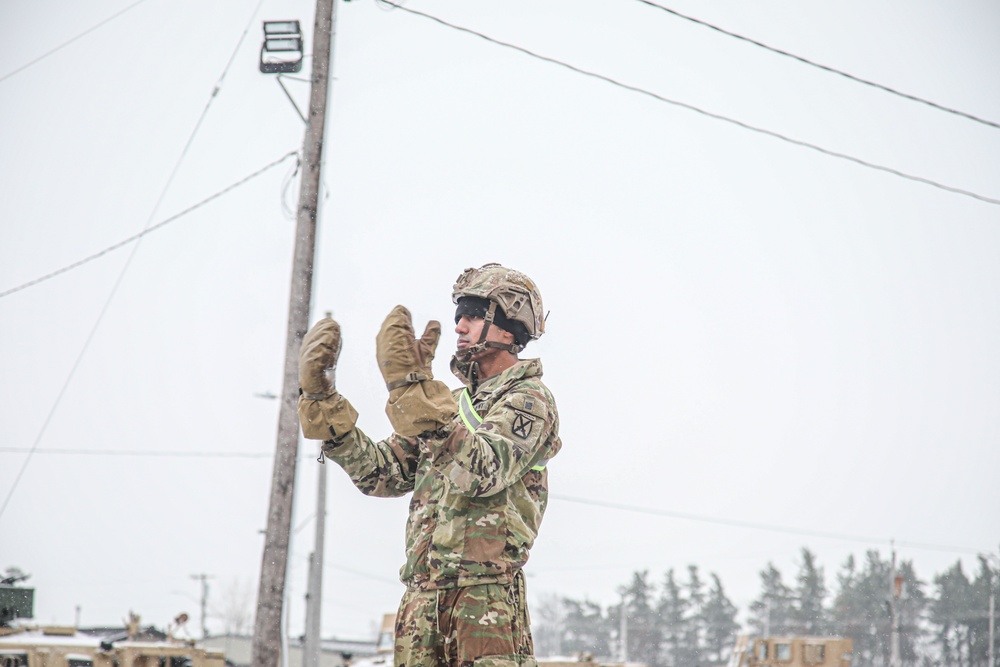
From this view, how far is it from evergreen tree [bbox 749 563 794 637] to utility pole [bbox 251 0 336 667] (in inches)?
2373

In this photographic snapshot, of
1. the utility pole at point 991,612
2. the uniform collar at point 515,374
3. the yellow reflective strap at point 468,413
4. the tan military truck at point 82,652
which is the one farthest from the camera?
the utility pole at point 991,612

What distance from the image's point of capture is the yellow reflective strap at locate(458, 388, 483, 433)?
3.51 metres

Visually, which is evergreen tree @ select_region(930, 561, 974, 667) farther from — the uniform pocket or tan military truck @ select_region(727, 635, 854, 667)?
the uniform pocket

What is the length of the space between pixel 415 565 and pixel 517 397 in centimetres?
64

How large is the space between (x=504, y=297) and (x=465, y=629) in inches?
43.7

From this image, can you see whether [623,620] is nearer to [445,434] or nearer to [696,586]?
[696,586]

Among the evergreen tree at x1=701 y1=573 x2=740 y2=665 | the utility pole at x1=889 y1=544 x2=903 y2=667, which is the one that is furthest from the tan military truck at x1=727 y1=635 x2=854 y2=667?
the evergreen tree at x1=701 y1=573 x2=740 y2=665

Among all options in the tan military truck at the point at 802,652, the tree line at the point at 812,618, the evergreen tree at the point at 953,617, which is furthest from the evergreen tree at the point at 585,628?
the tan military truck at the point at 802,652

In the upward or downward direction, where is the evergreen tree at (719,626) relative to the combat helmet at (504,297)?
downward

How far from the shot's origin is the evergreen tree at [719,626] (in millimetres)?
66250

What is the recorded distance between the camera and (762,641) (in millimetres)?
19656

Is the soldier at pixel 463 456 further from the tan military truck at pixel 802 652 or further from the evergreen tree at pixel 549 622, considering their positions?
the evergreen tree at pixel 549 622

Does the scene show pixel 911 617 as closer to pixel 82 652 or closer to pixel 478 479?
pixel 82 652

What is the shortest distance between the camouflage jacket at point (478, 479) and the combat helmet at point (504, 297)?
14cm
